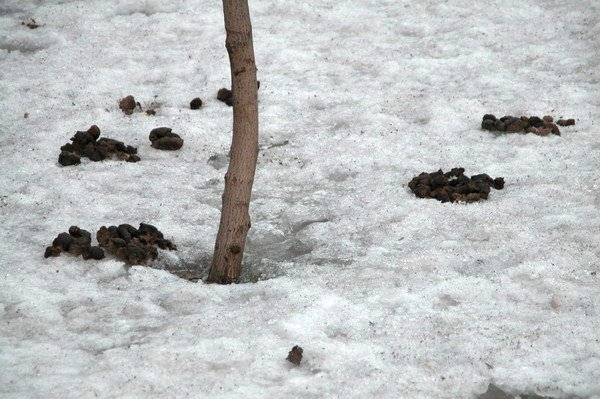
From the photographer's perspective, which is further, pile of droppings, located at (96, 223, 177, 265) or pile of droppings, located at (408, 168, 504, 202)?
pile of droppings, located at (408, 168, 504, 202)

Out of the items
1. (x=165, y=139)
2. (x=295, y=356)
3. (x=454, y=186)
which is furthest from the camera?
(x=165, y=139)

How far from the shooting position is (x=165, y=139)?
30.9ft

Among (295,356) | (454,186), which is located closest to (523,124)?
(454,186)

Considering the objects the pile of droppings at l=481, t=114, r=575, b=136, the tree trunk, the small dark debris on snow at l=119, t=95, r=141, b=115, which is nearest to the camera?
the tree trunk

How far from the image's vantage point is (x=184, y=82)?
11.2 metres

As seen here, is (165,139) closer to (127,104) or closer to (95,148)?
(95,148)

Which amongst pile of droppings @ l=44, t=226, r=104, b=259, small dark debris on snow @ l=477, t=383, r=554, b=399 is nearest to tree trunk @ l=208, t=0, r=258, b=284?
pile of droppings @ l=44, t=226, r=104, b=259

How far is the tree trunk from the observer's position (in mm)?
6527

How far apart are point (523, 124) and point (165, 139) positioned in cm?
452

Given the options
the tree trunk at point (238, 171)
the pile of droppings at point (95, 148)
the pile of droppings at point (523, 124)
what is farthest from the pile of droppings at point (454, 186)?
the pile of droppings at point (95, 148)

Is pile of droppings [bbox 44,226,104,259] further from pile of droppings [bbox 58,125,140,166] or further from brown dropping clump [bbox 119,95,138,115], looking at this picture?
brown dropping clump [bbox 119,95,138,115]

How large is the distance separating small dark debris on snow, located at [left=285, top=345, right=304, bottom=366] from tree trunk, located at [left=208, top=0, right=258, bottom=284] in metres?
1.51

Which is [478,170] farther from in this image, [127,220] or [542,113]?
[127,220]

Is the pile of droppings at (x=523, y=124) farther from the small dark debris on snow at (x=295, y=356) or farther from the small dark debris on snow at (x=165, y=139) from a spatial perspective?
the small dark debris on snow at (x=295, y=356)
